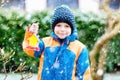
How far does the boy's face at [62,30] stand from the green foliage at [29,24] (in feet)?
18.0

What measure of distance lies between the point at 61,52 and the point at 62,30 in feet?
0.63

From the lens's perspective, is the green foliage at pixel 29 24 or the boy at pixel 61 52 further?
the green foliage at pixel 29 24

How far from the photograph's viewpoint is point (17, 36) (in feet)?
33.3

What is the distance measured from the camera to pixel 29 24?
9.98 meters

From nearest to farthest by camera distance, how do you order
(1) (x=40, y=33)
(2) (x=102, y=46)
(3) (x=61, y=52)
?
(3) (x=61, y=52) → (2) (x=102, y=46) → (1) (x=40, y=33)

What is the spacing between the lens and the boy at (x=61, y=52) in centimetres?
442

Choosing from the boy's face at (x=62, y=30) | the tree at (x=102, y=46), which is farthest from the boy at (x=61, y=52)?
the tree at (x=102, y=46)

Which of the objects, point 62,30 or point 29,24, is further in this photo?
point 29,24

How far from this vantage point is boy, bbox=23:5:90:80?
14.5 ft

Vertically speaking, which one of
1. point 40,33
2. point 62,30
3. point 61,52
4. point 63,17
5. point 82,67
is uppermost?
point 63,17

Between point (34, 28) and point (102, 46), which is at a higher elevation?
point (34, 28)

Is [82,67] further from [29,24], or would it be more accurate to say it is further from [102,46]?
[29,24]

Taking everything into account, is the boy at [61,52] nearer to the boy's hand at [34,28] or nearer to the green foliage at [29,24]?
the boy's hand at [34,28]

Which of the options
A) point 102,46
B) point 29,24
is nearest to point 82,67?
point 102,46
